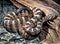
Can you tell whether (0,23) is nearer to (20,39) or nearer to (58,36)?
(20,39)

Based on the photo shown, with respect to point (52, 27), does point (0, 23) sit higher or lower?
lower

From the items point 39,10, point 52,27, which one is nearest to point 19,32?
point 39,10

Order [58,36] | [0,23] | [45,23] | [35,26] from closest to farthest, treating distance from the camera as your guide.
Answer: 1. [58,36]
2. [45,23]
3. [35,26]
4. [0,23]

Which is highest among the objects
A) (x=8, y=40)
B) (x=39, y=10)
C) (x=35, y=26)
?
(x=39, y=10)

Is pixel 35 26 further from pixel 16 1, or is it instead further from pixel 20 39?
pixel 16 1

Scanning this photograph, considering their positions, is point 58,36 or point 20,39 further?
point 20,39

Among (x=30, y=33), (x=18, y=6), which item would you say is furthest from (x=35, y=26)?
(x=18, y=6)

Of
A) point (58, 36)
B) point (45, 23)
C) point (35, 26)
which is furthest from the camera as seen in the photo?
point (35, 26)

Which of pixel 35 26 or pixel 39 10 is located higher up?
pixel 39 10

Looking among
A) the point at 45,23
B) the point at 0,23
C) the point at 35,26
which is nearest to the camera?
the point at 45,23
